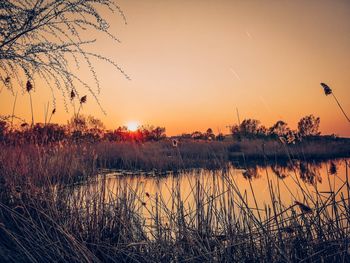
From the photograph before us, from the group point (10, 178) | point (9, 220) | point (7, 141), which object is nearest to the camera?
point (9, 220)

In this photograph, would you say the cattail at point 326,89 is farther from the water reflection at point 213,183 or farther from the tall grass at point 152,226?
the tall grass at point 152,226

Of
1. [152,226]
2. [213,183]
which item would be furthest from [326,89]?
[152,226]

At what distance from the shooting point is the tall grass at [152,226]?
7.63 ft

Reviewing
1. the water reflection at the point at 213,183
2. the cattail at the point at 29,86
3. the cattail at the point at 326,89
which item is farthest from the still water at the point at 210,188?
the cattail at the point at 29,86

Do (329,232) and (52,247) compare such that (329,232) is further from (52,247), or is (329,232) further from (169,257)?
(52,247)

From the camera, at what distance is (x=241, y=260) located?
250 centimetres

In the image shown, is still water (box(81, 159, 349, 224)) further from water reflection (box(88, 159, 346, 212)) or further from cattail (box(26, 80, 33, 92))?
cattail (box(26, 80, 33, 92))

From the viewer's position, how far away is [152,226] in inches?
114

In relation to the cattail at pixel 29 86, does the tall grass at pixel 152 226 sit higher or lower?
lower

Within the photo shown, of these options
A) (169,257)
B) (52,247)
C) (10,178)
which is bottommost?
(169,257)

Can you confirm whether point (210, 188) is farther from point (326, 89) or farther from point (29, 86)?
point (29, 86)

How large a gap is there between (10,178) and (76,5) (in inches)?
70.4

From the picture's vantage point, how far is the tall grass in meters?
2.32

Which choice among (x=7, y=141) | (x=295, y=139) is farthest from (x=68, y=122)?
(x=295, y=139)
